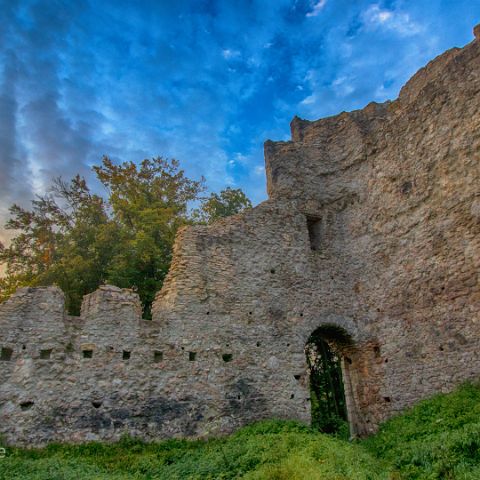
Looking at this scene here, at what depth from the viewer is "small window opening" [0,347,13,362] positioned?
762 centimetres

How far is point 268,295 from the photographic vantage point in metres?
10.7

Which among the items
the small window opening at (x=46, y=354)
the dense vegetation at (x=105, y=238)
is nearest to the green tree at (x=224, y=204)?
the dense vegetation at (x=105, y=238)

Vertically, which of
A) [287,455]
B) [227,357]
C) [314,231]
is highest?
[314,231]

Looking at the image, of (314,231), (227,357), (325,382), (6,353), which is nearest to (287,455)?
(227,357)

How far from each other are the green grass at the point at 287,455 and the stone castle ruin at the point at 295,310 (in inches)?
18.6

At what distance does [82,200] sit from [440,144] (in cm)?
1424

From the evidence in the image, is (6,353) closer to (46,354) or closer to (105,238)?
(46,354)

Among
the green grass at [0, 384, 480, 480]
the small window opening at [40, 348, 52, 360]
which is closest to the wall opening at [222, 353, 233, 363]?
the green grass at [0, 384, 480, 480]

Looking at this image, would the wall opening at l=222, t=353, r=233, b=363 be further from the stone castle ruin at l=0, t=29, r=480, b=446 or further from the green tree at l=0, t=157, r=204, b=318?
the green tree at l=0, t=157, r=204, b=318

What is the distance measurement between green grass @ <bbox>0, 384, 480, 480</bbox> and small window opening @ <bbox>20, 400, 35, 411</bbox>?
0.71 metres

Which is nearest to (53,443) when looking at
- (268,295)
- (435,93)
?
(268,295)

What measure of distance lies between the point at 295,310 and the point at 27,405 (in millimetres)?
6485

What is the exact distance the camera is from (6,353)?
7668 millimetres

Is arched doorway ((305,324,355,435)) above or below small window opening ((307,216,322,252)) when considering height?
below
